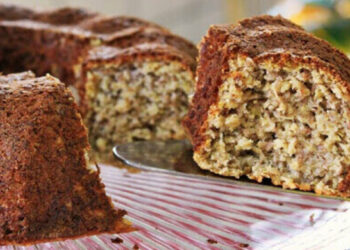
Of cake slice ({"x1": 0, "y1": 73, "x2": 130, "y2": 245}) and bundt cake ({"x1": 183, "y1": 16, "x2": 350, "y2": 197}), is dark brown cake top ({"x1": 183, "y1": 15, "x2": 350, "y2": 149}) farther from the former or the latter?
cake slice ({"x1": 0, "y1": 73, "x2": 130, "y2": 245})

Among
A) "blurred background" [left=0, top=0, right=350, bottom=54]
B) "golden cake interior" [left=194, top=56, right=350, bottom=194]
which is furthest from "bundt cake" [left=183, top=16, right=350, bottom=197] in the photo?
"blurred background" [left=0, top=0, right=350, bottom=54]

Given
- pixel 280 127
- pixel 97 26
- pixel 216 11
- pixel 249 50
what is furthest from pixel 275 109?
pixel 216 11

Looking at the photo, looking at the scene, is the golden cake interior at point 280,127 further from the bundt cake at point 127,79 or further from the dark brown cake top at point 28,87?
the bundt cake at point 127,79

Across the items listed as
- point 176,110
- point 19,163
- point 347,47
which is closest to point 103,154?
point 176,110

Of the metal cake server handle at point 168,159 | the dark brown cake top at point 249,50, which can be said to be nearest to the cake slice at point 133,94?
the metal cake server handle at point 168,159

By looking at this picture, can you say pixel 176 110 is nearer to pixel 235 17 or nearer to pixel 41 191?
pixel 41 191
